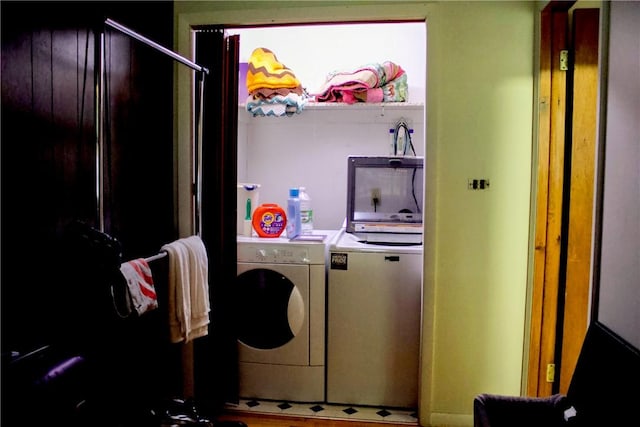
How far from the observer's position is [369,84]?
2.88 meters

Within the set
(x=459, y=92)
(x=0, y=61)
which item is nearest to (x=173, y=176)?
(x=0, y=61)

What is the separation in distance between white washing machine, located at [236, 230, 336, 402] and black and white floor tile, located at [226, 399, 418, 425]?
4 centimetres

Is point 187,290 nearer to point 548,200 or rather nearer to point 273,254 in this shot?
point 273,254

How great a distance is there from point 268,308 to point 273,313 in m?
0.04

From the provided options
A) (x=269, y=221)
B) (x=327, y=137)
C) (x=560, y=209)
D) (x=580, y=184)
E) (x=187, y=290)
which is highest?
(x=327, y=137)

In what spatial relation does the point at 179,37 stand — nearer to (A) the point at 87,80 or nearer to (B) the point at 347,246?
(A) the point at 87,80

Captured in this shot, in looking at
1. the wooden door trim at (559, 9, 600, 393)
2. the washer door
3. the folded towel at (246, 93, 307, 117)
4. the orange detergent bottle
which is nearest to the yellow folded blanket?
the folded towel at (246, 93, 307, 117)

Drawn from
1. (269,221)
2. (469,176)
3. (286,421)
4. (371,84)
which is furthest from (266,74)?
(286,421)

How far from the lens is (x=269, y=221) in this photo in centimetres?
281

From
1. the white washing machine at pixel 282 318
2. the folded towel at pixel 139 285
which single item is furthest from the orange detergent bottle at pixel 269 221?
the folded towel at pixel 139 285

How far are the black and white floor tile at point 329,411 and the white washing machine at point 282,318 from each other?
4 cm

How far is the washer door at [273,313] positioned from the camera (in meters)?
2.63

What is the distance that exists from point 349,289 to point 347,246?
0.23 m

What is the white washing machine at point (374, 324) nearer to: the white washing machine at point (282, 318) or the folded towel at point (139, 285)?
the white washing machine at point (282, 318)
